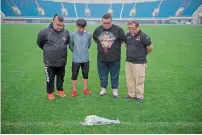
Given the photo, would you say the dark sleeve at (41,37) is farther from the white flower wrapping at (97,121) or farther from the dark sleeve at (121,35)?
the white flower wrapping at (97,121)

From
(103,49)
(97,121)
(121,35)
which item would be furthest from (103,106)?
(121,35)

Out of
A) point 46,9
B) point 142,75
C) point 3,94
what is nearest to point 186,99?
point 142,75

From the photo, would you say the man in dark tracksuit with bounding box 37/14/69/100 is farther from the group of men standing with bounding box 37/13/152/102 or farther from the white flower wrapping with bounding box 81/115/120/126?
the white flower wrapping with bounding box 81/115/120/126

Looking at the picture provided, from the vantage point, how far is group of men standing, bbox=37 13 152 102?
5215 mm

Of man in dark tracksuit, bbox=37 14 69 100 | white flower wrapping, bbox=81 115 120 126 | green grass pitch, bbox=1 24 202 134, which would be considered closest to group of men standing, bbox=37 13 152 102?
man in dark tracksuit, bbox=37 14 69 100

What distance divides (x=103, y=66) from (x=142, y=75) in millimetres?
847

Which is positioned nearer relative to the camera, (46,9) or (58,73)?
(58,73)

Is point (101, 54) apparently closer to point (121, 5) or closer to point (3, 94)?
point (3, 94)

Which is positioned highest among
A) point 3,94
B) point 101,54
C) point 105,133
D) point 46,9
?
point 46,9

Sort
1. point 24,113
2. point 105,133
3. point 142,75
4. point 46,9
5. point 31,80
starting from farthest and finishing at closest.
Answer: point 46,9 < point 31,80 < point 142,75 < point 24,113 < point 105,133

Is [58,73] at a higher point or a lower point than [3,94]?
higher

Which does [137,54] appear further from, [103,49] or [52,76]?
[52,76]

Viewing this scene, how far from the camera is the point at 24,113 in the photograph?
4781mm

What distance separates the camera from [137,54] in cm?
525
